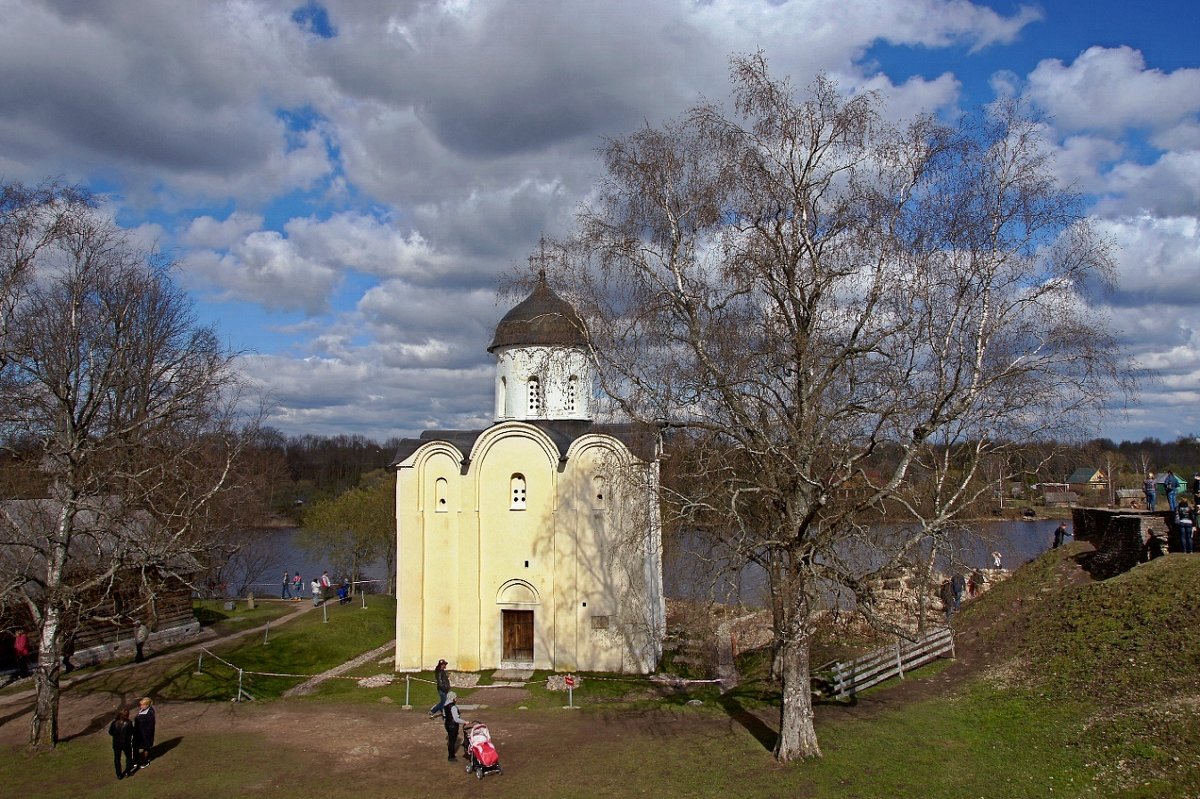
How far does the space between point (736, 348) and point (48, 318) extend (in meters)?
10.4

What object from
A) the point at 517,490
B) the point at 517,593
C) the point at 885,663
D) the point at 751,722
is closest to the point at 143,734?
the point at 517,593

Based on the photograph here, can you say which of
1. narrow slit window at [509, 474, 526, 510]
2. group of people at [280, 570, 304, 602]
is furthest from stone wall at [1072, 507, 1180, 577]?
group of people at [280, 570, 304, 602]

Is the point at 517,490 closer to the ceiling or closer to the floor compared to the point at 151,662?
closer to the ceiling

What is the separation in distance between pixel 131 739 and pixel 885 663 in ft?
41.1

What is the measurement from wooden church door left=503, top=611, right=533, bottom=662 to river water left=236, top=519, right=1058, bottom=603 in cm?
368

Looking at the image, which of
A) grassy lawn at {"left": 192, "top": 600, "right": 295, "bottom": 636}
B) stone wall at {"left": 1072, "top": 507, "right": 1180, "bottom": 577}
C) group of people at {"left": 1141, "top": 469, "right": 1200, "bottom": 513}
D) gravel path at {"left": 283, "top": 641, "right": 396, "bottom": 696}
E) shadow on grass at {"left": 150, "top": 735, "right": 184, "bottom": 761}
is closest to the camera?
shadow on grass at {"left": 150, "top": 735, "right": 184, "bottom": 761}

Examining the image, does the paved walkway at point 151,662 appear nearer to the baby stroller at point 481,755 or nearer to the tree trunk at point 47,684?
the tree trunk at point 47,684

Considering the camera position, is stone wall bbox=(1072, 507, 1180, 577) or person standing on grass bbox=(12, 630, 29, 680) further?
person standing on grass bbox=(12, 630, 29, 680)

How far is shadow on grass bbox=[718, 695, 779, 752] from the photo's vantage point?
39.1 feet

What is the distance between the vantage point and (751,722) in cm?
1299

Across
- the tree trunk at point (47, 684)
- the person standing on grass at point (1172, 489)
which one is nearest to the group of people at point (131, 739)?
the tree trunk at point (47, 684)

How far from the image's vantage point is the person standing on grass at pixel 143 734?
11875 mm

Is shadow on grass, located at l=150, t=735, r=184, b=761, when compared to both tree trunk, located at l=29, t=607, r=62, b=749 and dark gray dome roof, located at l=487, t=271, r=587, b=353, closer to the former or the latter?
tree trunk, located at l=29, t=607, r=62, b=749

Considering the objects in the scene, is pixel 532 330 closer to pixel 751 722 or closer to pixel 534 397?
pixel 534 397
